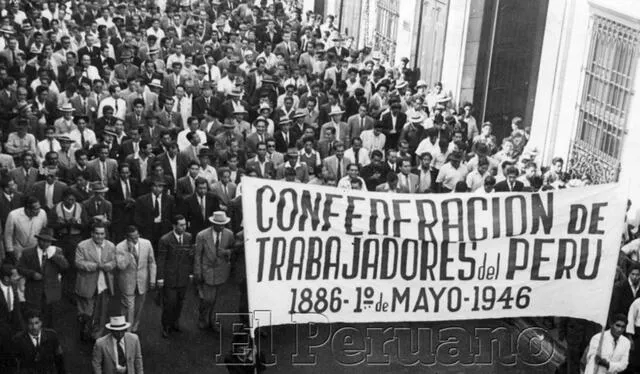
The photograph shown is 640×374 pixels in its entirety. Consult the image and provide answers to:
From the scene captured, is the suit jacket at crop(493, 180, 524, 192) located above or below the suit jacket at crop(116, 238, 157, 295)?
above

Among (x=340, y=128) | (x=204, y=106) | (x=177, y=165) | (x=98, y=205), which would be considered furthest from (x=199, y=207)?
(x=204, y=106)

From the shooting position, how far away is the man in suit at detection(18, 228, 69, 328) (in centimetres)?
1225

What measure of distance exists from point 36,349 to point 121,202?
13.8 ft

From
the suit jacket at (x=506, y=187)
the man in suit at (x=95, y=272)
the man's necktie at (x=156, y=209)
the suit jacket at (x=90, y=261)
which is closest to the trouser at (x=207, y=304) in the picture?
the man in suit at (x=95, y=272)

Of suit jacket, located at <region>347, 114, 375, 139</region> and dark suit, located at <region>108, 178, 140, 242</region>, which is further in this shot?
suit jacket, located at <region>347, 114, 375, 139</region>

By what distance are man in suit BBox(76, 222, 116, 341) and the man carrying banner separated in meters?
5.13

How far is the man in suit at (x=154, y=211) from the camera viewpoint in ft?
46.9

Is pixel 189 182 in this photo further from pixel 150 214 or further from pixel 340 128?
pixel 340 128

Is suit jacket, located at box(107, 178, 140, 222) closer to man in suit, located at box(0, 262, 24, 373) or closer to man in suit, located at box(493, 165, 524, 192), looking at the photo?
man in suit, located at box(0, 262, 24, 373)

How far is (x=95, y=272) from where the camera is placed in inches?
488

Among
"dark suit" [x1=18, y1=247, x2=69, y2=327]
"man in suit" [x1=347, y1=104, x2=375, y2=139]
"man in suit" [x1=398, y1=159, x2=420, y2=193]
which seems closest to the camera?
"dark suit" [x1=18, y1=247, x2=69, y2=327]

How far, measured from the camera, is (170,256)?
42.3ft

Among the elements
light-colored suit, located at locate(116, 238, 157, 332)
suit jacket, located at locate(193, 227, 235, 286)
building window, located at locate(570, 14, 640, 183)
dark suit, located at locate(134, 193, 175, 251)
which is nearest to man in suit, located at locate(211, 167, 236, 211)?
dark suit, located at locate(134, 193, 175, 251)

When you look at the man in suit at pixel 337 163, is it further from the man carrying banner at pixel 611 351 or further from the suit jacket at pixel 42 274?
the man carrying banner at pixel 611 351
